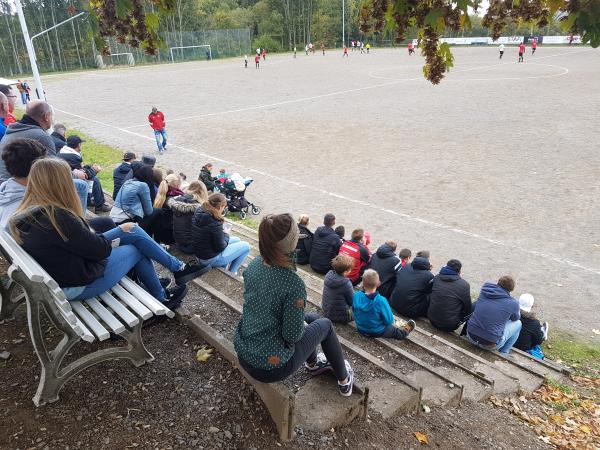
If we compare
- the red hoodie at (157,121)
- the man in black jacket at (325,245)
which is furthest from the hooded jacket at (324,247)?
the red hoodie at (157,121)

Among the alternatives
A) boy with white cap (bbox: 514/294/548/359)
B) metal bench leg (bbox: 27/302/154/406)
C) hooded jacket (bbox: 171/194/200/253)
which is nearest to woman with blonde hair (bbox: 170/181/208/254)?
hooded jacket (bbox: 171/194/200/253)

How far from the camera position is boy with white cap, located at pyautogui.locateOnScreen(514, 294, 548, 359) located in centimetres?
642

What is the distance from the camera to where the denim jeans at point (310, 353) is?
3195 mm

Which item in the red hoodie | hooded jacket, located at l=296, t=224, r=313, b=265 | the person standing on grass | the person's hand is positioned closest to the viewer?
the person standing on grass

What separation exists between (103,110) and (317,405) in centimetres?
2681

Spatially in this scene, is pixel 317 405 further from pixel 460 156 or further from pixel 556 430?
pixel 460 156

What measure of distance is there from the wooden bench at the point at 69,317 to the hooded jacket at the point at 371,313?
2.41 metres

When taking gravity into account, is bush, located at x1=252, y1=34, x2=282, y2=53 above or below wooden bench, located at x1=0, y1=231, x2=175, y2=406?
above

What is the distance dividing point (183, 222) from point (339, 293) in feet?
7.35

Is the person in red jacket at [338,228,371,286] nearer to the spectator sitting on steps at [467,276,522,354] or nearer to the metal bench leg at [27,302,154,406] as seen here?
the spectator sitting on steps at [467,276,522,354]

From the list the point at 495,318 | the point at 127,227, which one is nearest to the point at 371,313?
the point at 495,318

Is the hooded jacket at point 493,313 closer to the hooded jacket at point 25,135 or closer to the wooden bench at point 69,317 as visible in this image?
the wooden bench at point 69,317

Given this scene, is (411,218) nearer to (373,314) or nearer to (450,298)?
(450,298)

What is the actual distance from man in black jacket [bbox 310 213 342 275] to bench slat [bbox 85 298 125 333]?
487cm
